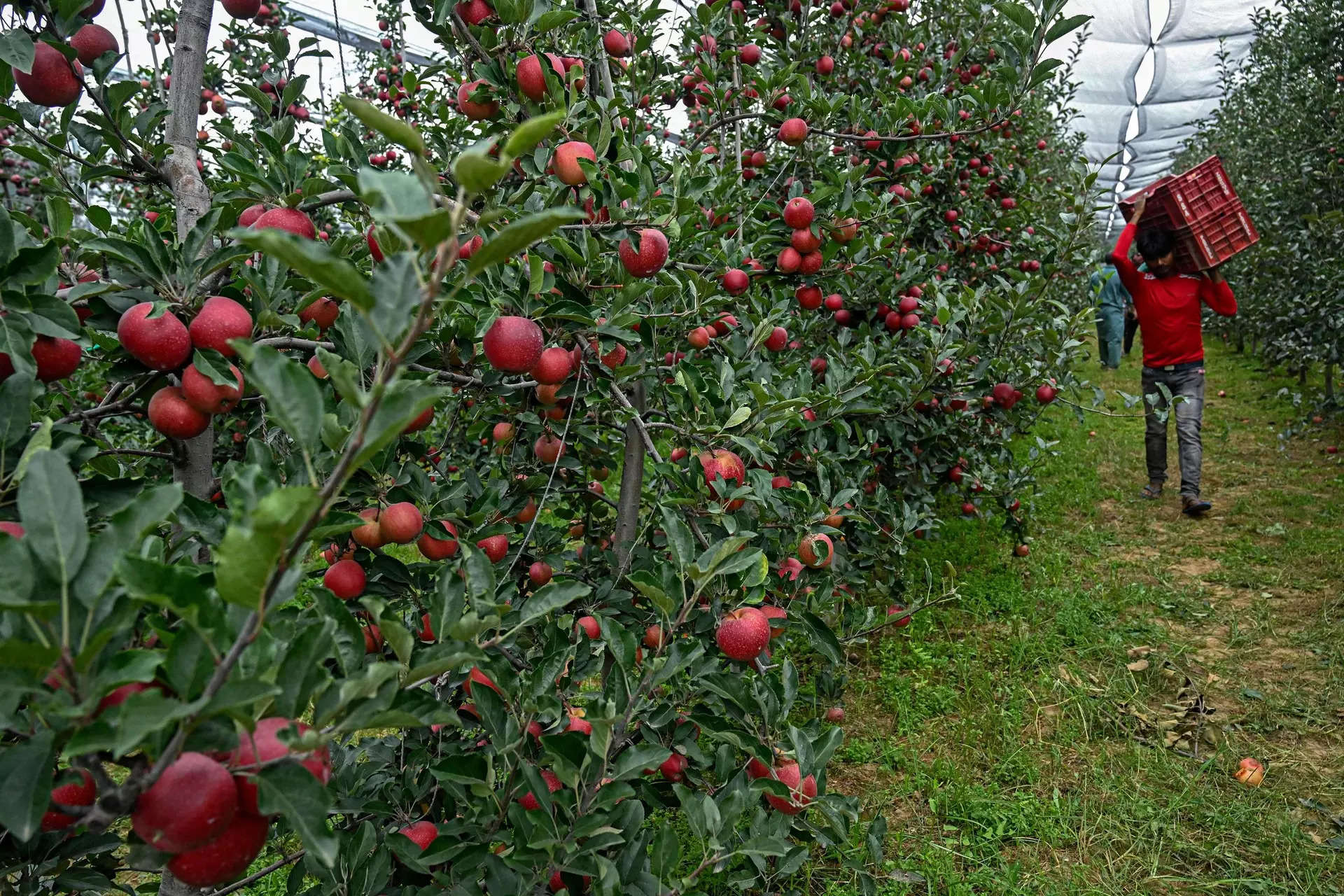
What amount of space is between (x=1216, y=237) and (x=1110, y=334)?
17.5 ft

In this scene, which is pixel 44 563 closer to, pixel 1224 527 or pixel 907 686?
pixel 907 686

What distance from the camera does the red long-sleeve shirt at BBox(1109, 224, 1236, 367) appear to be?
4656 millimetres

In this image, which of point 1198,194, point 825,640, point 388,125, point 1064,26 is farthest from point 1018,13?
point 1198,194

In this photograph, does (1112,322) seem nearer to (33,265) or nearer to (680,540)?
(680,540)

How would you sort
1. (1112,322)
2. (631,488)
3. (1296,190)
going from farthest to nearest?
(1112,322) → (1296,190) → (631,488)

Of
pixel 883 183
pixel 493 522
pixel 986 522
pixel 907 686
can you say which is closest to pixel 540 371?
pixel 493 522

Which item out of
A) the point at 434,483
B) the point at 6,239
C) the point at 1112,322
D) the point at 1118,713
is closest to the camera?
the point at 6,239

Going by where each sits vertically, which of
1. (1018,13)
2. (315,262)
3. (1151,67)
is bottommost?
(315,262)

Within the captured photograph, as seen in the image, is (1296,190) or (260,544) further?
(1296,190)

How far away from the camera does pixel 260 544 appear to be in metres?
0.52

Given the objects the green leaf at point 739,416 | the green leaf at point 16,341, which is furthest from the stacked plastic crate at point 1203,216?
the green leaf at point 16,341

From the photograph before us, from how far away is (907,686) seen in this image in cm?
300

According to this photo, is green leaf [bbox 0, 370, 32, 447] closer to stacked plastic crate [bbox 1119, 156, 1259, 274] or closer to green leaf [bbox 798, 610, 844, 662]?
green leaf [bbox 798, 610, 844, 662]

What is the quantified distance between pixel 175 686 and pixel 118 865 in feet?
2.50
